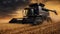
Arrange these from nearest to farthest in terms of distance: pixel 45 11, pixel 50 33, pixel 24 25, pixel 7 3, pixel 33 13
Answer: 1. pixel 50 33
2. pixel 24 25
3. pixel 33 13
4. pixel 45 11
5. pixel 7 3

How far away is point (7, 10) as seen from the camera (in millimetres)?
12211

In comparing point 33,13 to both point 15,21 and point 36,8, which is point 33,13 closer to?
point 36,8

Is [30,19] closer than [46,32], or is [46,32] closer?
[46,32]

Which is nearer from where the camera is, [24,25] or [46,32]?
[46,32]

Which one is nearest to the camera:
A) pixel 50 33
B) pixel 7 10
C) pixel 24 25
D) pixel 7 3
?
pixel 50 33

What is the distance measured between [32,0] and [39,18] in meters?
6.29

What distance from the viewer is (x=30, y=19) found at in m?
7.35

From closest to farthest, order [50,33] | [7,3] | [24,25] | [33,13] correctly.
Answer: [50,33] → [24,25] → [33,13] → [7,3]

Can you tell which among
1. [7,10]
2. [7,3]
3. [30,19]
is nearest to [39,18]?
[30,19]

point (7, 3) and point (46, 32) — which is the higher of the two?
point (7, 3)

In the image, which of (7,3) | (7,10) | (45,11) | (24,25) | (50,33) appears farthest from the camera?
(7,3)

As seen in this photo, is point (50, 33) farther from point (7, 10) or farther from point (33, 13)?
point (7, 10)

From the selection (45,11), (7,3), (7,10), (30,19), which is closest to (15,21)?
(30,19)

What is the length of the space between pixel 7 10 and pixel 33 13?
4881 mm
